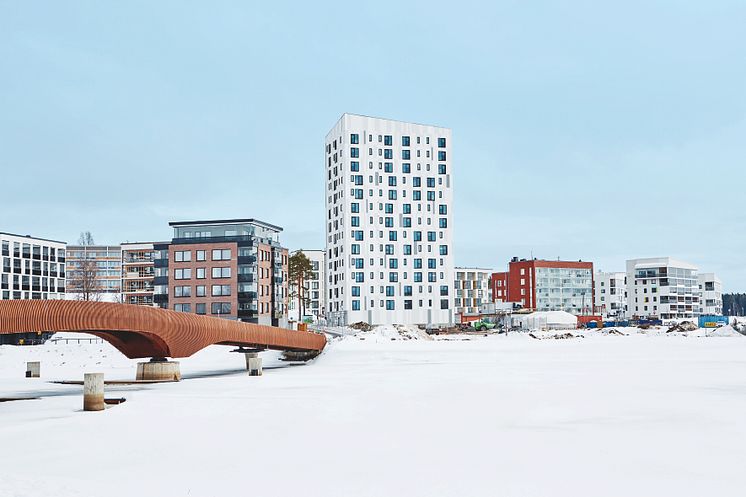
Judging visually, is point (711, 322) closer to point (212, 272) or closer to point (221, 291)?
point (221, 291)

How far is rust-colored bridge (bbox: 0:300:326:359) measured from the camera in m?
30.0

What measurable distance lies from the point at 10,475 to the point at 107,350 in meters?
60.2

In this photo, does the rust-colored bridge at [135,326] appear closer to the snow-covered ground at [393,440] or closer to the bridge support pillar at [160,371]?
the bridge support pillar at [160,371]

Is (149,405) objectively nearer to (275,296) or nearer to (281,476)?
(281,476)

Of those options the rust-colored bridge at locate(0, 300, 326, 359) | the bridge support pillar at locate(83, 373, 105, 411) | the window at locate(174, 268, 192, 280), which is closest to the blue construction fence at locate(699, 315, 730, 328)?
the window at locate(174, 268, 192, 280)

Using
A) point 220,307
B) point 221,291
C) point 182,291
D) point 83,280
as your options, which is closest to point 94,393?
point 220,307

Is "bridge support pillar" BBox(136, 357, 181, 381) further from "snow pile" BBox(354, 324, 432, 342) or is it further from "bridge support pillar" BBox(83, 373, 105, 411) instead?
"snow pile" BBox(354, 324, 432, 342)

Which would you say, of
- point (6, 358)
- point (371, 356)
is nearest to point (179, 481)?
point (371, 356)

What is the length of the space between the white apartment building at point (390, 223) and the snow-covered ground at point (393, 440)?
10085 cm

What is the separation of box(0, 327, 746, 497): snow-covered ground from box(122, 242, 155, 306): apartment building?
440ft

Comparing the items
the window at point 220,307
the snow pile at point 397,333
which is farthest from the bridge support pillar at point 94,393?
the window at point 220,307

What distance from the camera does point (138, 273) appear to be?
164 metres

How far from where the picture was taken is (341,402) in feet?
80.2

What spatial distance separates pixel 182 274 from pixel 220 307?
25.6 feet
